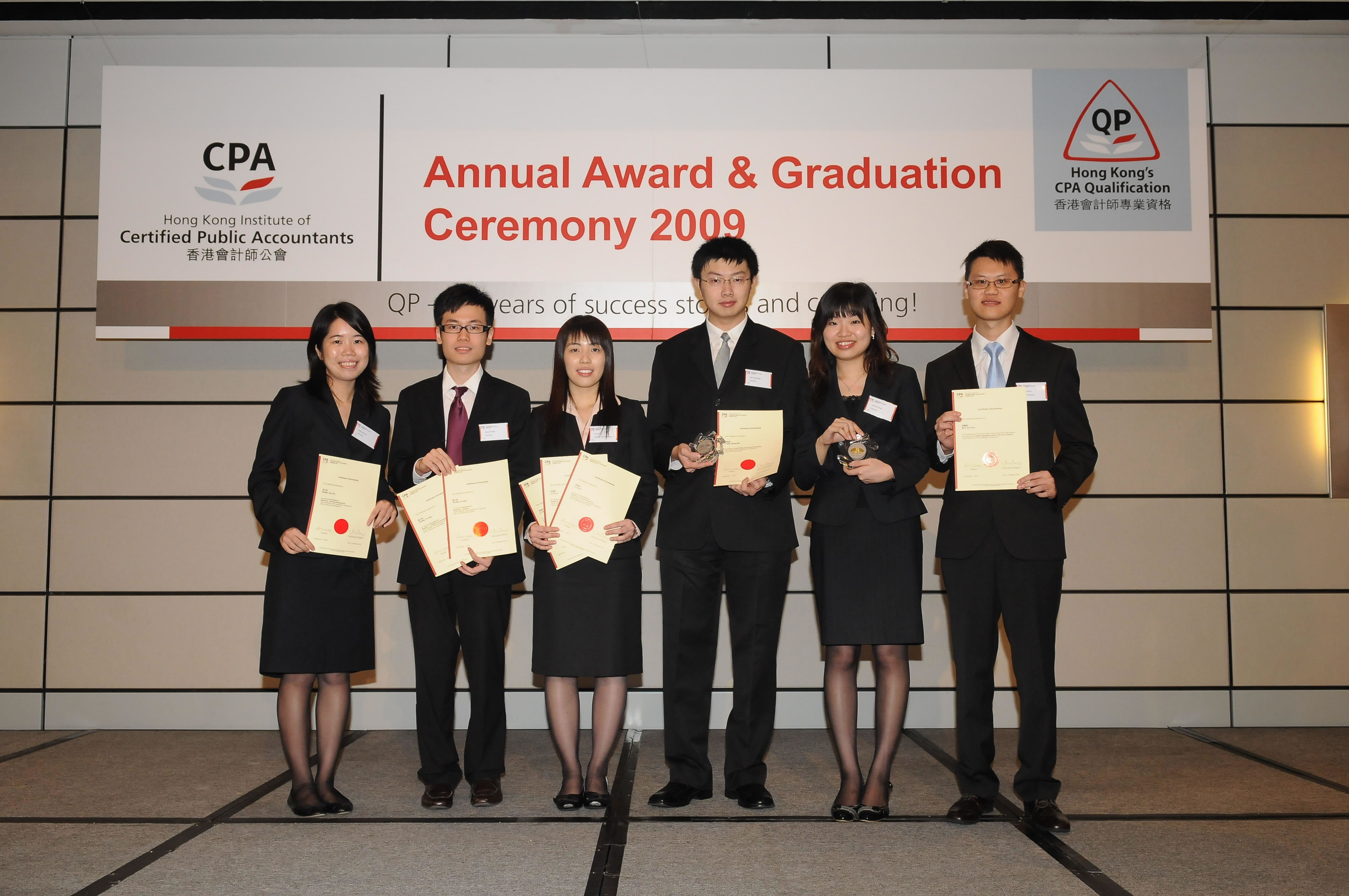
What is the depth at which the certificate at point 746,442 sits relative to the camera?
2.79 meters

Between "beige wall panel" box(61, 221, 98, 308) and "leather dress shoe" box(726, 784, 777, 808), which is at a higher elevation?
"beige wall panel" box(61, 221, 98, 308)

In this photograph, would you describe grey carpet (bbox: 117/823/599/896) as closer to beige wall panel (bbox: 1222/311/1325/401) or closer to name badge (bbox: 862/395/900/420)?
name badge (bbox: 862/395/900/420)

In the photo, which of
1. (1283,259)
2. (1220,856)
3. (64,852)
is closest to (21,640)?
(64,852)

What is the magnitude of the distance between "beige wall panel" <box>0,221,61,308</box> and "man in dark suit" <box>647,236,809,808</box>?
3495 millimetres

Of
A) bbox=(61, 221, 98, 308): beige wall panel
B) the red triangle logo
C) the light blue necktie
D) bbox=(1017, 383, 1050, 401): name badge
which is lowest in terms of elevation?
bbox=(1017, 383, 1050, 401): name badge

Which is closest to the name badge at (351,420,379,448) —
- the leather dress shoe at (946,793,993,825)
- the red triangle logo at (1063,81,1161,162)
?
the leather dress shoe at (946,793,993,825)

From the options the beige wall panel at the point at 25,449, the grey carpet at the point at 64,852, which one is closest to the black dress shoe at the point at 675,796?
the grey carpet at the point at 64,852

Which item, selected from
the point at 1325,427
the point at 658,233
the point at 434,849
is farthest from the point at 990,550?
the point at 1325,427

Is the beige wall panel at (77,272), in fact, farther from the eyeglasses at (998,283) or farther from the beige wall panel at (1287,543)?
the beige wall panel at (1287,543)

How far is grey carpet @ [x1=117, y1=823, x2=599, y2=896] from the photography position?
2199mm

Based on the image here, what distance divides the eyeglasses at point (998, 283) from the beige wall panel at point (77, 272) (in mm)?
4253

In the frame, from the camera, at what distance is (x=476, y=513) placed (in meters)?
2.85

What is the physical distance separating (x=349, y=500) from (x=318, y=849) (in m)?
1.04

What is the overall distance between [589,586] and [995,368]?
1.56 meters
